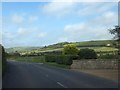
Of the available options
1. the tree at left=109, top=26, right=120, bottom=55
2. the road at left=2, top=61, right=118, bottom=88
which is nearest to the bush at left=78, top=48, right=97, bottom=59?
the tree at left=109, top=26, right=120, bottom=55

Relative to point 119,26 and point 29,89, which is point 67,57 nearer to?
point 119,26

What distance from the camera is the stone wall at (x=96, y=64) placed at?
45725mm

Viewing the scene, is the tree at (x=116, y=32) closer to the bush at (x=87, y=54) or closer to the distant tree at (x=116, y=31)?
the distant tree at (x=116, y=31)

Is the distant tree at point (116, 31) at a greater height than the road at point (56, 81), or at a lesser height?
greater

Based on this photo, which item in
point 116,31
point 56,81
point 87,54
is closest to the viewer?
point 56,81

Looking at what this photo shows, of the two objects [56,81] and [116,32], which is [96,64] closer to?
[116,32]

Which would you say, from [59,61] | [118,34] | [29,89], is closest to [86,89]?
[29,89]

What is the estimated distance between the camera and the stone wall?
45725mm

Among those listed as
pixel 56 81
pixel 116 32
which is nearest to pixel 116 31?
pixel 116 32

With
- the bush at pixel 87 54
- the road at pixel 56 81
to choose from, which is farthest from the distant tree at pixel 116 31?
the bush at pixel 87 54

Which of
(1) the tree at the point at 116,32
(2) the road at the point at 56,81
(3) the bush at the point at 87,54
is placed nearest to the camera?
(2) the road at the point at 56,81

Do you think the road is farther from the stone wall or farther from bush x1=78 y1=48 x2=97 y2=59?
bush x1=78 y1=48 x2=97 y2=59

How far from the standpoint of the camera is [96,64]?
47.1m

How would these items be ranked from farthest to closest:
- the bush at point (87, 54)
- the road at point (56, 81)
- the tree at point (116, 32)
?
the bush at point (87, 54) → the tree at point (116, 32) → the road at point (56, 81)
